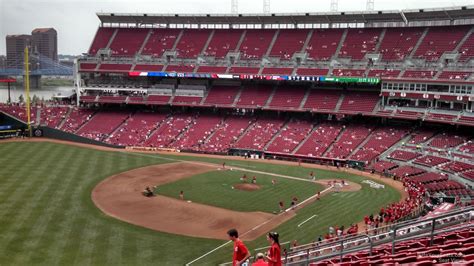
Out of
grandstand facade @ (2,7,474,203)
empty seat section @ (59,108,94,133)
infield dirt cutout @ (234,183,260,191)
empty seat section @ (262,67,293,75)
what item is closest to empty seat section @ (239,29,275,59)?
grandstand facade @ (2,7,474,203)

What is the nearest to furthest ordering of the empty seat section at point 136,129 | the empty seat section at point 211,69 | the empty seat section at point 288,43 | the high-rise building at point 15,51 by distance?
the empty seat section at point 136,129, the empty seat section at point 211,69, the empty seat section at point 288,43, the high-rise building at point 15,51

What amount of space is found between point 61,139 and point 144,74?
61.8 ft

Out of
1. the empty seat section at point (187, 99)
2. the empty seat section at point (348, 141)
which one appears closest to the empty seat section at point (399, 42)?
the empty seat section at point (348, 141)

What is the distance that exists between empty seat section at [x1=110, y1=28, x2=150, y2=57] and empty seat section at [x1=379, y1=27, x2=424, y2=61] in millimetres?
47499

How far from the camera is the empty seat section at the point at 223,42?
7756cm

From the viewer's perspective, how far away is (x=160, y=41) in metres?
82.9

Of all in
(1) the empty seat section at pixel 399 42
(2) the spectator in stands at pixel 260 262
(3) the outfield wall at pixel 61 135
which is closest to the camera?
(2) the spectator in stands at pixel 260 262

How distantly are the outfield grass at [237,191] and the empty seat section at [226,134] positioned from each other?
53.2ft

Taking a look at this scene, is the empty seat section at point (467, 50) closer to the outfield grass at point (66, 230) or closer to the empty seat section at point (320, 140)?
the empty seat section at point (320, 140)

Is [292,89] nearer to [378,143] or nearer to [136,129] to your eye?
[378,143]

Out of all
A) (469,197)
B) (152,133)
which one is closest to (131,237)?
(469,197)

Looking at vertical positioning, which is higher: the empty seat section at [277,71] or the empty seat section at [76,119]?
the empty seat section at [277,71]

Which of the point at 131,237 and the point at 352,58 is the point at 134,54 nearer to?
the point at 352,58

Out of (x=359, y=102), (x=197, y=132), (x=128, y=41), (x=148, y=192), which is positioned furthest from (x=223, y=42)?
(x=148, y=192)
